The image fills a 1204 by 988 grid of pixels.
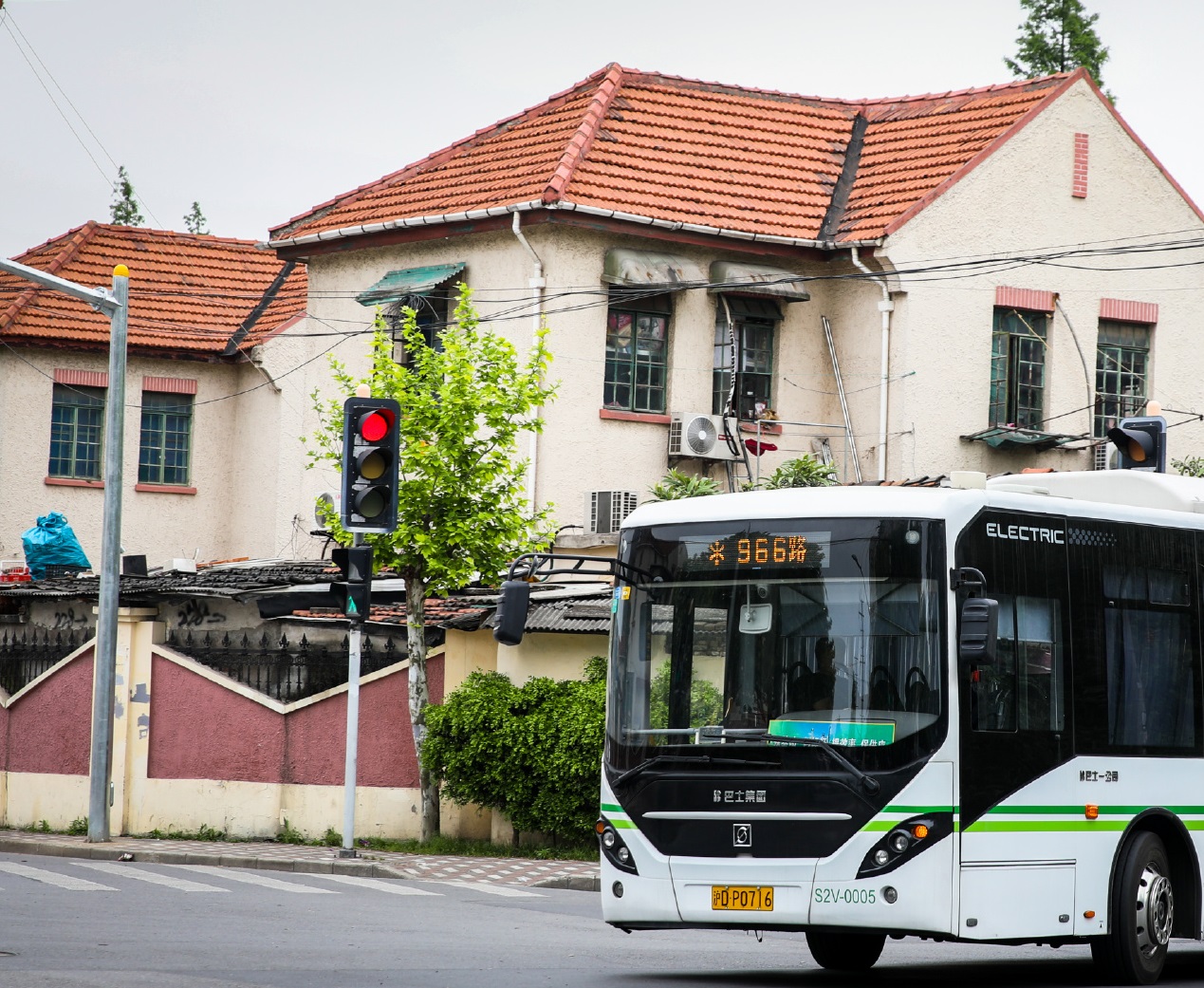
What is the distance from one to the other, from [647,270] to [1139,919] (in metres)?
15.2

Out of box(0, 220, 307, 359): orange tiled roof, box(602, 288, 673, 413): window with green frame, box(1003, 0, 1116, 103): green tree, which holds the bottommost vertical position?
box(602, 288, 673, 413): window with green frame

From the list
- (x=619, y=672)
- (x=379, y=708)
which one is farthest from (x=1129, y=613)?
(x=379, y=708)

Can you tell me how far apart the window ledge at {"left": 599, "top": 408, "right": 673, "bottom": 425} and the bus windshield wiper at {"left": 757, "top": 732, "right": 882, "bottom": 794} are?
15.0 metres

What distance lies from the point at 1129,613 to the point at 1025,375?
15.4 meters

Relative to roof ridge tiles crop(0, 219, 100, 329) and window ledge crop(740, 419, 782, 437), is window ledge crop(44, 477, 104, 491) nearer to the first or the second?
roof ridge tiles crop(0, 219, 100, 329)

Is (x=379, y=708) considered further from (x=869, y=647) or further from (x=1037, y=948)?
(x=869, y=647)

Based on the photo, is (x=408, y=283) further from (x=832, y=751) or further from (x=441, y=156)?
(x=832, y=751)

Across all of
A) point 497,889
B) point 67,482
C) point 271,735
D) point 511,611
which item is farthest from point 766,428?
point 511,611

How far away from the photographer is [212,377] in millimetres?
33031

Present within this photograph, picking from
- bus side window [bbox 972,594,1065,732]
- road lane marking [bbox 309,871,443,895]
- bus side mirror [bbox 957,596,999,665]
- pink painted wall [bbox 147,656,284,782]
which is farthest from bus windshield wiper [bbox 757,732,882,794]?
pink painted wall [bbox 147,656,284,782]

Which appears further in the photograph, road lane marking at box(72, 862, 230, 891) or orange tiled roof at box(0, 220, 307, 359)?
orange tiled roof at box(0, 220, 307, 359)

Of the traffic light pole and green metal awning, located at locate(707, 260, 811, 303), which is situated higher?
green metal awning, located at locate(707, 260, 811, 303)

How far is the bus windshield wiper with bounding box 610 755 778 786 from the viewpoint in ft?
34.1

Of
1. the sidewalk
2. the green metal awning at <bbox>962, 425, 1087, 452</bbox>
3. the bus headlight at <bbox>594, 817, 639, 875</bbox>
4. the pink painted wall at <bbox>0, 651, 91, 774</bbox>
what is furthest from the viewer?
the green metal awning at <bbox>962, 425, 1087, 452</bbox>
